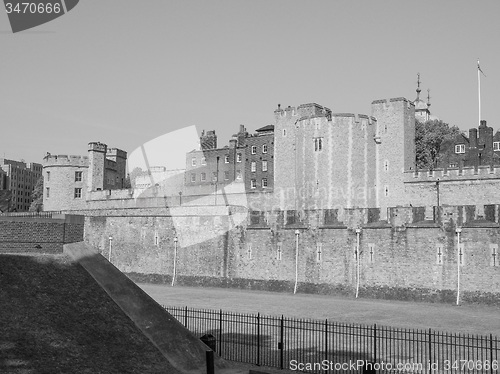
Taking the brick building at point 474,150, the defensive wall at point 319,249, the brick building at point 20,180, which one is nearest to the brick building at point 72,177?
the defensive wall at point 319,249

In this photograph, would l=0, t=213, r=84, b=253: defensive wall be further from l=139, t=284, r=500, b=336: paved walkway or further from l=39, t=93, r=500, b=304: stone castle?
l=39, t=93, r=500, b=304: stone castle

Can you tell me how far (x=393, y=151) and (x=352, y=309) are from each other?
28269 millimetres

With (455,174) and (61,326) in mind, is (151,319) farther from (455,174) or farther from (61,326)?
(455,174)

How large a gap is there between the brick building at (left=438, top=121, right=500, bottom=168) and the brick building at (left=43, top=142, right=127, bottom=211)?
4245cm

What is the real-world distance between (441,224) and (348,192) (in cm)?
1904

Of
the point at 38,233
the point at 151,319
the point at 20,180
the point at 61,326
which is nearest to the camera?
the point at 61,326

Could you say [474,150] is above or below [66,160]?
above

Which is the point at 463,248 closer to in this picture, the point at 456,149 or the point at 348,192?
the point at 348,192

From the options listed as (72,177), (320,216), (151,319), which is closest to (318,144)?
(320,216)

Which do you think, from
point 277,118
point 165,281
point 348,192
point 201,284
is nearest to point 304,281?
point 201,284

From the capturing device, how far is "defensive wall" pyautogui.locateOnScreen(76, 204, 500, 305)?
106 ft

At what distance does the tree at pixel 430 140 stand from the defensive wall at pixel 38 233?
61.0 meters

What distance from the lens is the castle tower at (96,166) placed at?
65.7 meters

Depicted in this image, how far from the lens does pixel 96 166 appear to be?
67.1m
